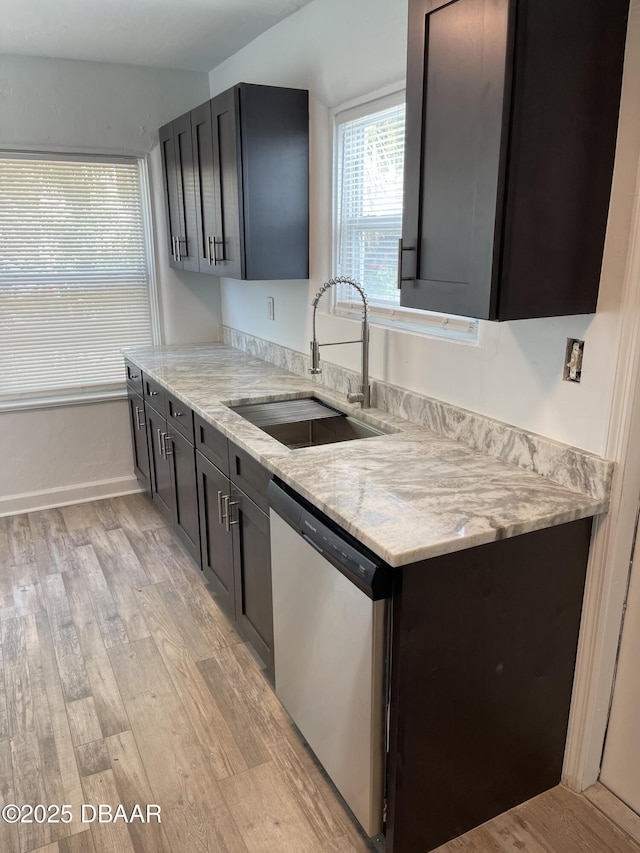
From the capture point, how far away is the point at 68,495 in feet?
12.8

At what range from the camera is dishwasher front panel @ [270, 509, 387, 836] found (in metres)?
1.49

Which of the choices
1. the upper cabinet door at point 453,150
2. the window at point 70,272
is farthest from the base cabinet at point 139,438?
the upper cabinet door at point 453,150

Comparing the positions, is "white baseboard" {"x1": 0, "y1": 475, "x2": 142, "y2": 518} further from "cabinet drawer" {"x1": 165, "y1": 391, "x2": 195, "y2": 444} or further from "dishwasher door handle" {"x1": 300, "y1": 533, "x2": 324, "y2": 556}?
"dishwasher door handle" {"x1": 300, "y1": 533, "x2": 324, "y2": 556}

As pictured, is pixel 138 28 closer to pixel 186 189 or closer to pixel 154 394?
pixel 186 189

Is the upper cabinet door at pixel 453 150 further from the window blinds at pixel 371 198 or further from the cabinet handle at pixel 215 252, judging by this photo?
the cabinet handle at pixel 215 252

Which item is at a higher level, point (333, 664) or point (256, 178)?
point (256, 178)

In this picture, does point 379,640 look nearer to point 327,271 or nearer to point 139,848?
point 139,848

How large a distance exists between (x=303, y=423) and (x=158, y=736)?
123cm

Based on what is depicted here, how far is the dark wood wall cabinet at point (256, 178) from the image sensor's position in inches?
107

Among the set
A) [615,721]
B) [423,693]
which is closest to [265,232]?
[423,693]

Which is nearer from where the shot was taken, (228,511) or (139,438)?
(228,511)

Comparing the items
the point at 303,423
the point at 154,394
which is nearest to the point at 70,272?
the point at 154,394

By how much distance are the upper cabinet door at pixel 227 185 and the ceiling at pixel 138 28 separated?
353 millimetres

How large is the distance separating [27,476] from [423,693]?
306 centimetres
